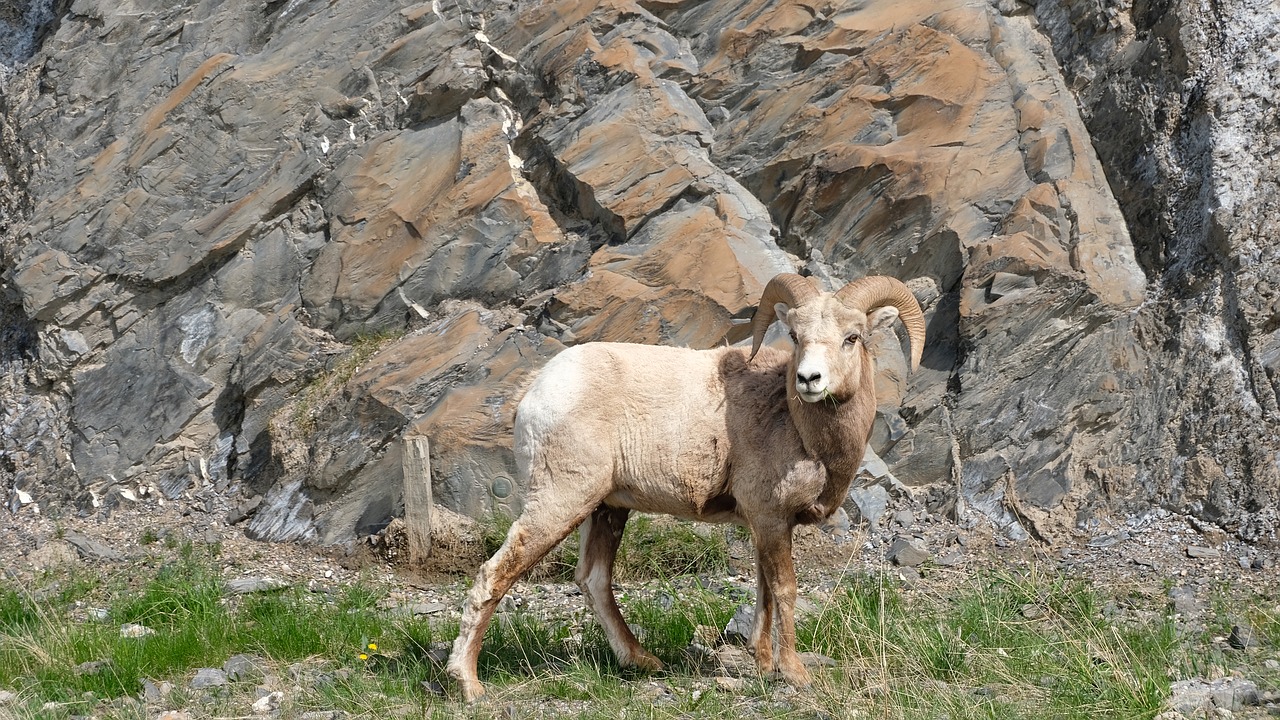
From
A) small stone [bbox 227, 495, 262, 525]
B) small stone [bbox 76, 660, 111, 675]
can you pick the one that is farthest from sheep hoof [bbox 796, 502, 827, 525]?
small stone [bbox 227, 495, 262, 525]

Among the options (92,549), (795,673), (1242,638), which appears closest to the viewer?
(795,673)

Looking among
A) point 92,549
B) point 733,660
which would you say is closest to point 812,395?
point 733,660

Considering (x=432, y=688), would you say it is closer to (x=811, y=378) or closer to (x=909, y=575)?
(x=811, y=378)

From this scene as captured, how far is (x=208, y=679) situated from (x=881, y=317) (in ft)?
15.1

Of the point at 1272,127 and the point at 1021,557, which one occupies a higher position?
the point at 1272,127

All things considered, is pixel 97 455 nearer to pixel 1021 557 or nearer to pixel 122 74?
pixel 122 74

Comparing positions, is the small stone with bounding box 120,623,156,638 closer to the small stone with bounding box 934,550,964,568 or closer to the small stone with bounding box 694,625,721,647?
the small stone with bounding box 694,625,721,647

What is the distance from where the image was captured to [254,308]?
12.9 m

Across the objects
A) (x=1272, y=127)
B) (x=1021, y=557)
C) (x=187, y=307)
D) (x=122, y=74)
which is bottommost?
(x=1021, y=557)

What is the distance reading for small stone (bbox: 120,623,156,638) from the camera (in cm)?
728

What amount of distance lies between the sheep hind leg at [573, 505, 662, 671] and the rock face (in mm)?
3421

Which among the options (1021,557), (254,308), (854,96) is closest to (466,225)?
(254,308)

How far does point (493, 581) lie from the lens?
6.46 meters

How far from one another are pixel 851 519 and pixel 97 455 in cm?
849
